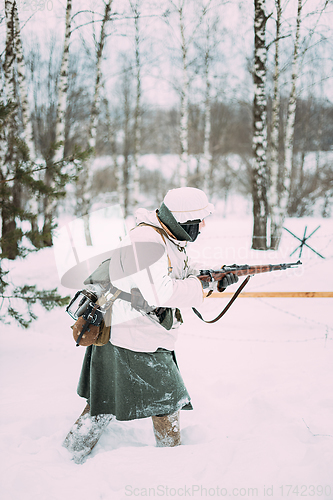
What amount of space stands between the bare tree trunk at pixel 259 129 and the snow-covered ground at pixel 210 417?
9.24 ft

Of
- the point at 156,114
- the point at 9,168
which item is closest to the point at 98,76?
the point at 9,168

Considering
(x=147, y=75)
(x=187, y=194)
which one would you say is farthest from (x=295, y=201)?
(x=187, y=194)

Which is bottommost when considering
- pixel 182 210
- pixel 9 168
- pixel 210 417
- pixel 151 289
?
pixel 210 417

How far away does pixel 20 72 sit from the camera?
6.97 m

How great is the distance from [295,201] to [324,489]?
16397 millimetres

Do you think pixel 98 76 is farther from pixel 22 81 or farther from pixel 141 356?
pixel 141 356

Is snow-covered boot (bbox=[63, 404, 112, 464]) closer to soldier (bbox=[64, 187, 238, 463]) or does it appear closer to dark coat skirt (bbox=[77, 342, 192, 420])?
soldier (bbox=[64, 187, 238, 463])

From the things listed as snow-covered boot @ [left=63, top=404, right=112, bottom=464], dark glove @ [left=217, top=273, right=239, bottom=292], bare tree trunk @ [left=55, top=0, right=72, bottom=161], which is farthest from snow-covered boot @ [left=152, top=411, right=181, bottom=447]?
bare tree trunk @ [left=55, top=0, right=72, bottom=161]

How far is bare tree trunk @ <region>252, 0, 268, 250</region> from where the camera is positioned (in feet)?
22.8

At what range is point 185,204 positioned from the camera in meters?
1.92

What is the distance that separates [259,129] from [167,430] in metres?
6.82

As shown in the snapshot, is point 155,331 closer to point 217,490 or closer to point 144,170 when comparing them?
point 217,490

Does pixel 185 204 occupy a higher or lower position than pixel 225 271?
higher

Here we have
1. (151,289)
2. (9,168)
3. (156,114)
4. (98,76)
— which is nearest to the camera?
(151,289)
